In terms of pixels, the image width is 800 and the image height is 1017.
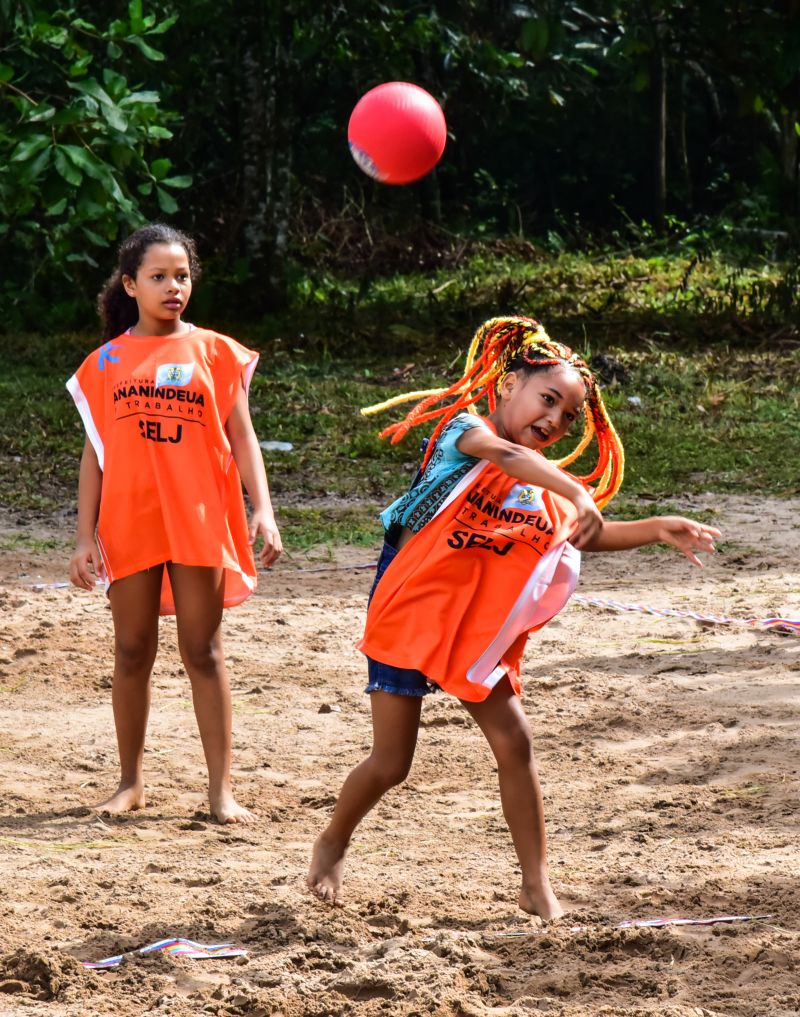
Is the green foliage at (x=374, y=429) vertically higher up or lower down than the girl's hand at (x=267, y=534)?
lower down

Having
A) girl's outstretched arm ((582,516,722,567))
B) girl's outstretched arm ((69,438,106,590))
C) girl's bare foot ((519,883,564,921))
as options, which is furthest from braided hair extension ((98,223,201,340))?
girl's bare foot ((519,883,564,921))

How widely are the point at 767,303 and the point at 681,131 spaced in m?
7.42

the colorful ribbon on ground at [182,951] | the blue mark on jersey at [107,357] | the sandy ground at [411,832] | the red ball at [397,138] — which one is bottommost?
the sandy ground at [411,832]

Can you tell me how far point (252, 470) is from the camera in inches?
157

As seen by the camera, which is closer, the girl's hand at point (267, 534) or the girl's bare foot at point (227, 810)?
the girl's hand at point (267, 534)

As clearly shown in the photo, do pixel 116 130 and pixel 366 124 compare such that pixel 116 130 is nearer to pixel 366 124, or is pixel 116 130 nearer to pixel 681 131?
pixel 366 124

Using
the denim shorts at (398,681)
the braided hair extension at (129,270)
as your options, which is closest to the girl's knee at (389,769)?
the denim shorts at (398,681)

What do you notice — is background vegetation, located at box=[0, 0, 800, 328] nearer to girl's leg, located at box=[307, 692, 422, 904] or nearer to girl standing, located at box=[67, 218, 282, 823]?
girl standing, located at box=[67, 218, 282, 823]

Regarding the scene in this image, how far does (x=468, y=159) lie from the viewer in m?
19.3

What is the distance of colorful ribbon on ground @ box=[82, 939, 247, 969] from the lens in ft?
9.96

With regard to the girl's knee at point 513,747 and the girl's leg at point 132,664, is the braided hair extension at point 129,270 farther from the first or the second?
the girl's knee at point 513,747

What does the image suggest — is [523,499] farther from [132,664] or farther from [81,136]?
[81,136]

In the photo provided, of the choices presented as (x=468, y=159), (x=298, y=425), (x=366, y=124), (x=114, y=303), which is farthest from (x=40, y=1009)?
(x=468, y=159)

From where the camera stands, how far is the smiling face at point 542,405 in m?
3.19
